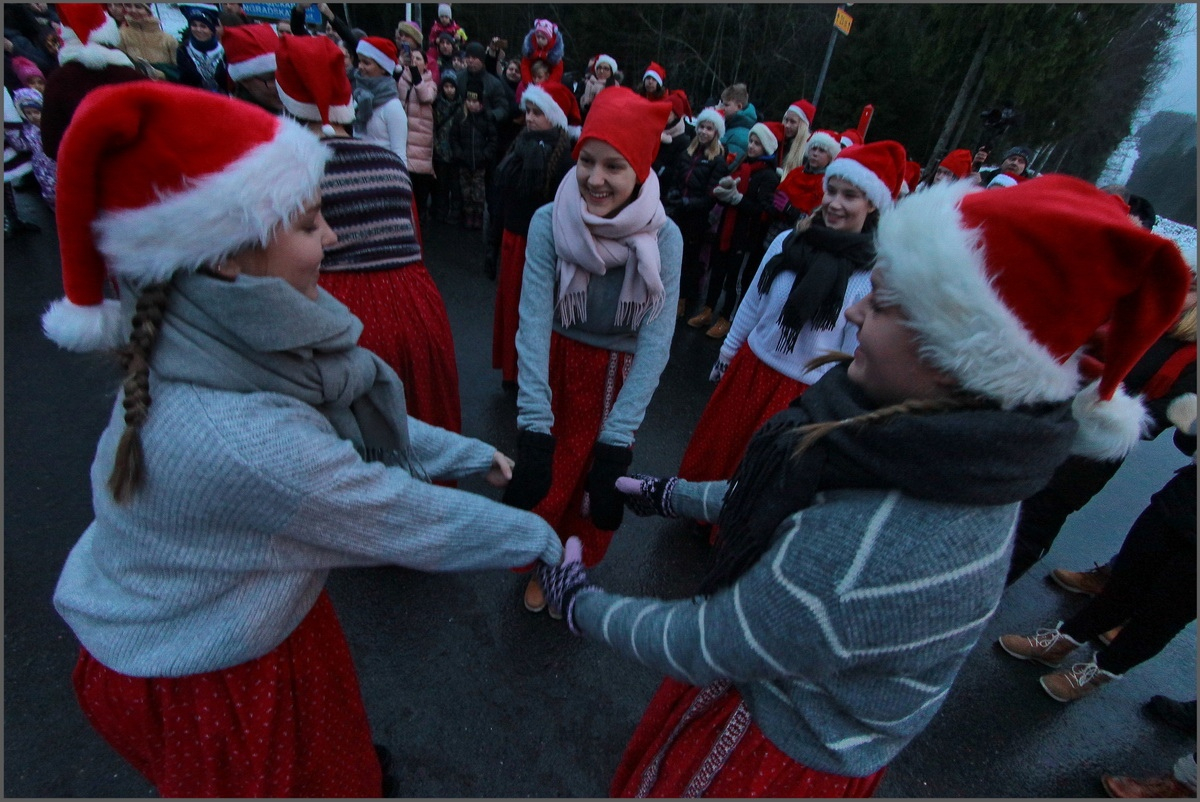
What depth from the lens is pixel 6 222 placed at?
17.4 ft

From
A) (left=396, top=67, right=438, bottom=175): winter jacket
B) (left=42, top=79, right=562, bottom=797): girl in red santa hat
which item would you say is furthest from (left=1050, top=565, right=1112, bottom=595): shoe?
(left=396, top=67, right=438, bottom=175): winter jacket

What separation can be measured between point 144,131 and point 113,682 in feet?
3.41

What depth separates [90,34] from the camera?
251 centimetres

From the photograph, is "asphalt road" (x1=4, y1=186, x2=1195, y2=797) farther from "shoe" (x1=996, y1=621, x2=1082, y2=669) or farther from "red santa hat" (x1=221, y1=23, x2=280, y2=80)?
"red santa hat" (x1=221, y1=23, x2=280, y2=80)

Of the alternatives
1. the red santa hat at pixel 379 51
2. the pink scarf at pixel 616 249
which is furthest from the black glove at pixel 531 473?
the red santa hat at pixel 379 51

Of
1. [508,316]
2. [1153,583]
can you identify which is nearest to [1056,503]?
[1153,583]

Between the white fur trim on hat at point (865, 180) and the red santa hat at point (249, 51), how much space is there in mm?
2431

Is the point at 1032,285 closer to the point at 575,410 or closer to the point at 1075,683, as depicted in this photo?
the point at 575,410

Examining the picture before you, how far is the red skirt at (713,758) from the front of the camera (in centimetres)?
108

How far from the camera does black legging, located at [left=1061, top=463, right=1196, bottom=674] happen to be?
208cm

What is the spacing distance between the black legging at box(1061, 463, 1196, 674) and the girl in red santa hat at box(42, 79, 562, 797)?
2.37 m

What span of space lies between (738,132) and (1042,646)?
20.5 feet

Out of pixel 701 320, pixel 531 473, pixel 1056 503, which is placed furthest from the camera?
pixel 701 320

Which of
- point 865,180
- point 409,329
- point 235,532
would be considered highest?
point 865,180
